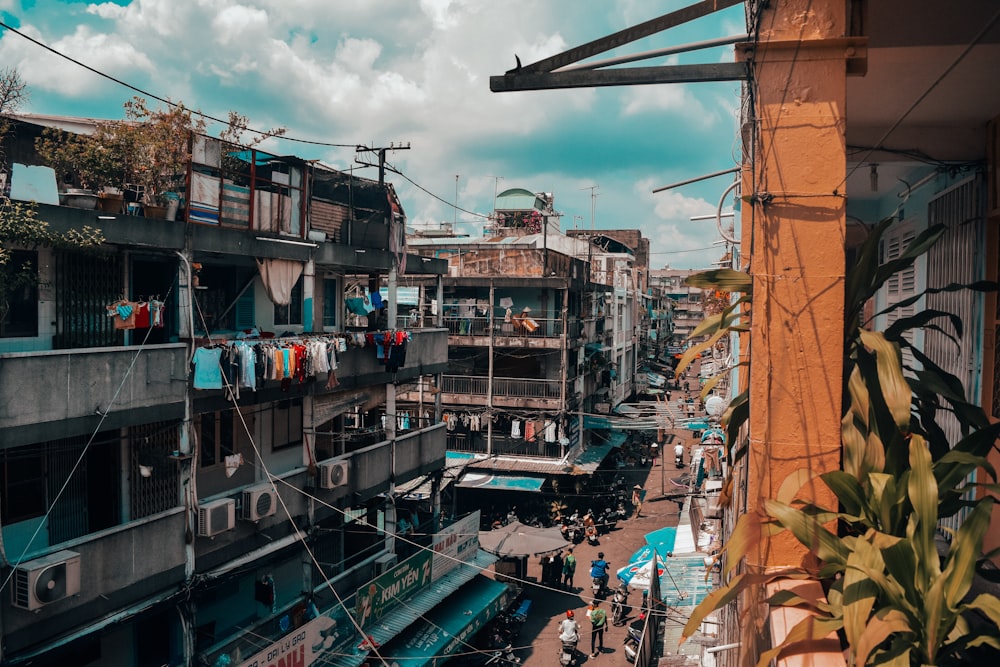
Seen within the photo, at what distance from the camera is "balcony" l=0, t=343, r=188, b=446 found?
32.5 feet

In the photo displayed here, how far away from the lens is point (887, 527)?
11.5 feet

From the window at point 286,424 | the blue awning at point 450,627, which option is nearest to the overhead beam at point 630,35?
the window at point 286,424

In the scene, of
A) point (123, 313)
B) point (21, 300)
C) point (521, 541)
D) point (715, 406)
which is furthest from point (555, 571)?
point (21, 300)

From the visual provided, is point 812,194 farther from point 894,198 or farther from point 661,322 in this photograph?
point 661,322

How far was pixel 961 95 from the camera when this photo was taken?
19.7 feet

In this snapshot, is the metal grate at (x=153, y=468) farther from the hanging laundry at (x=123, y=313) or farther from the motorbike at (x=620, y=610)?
the motorbike at (x=620, y=610)

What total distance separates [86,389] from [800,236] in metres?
10.6

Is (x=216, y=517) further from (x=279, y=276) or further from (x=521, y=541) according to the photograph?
(x=521, y=541)

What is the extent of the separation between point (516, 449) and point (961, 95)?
27958 mm

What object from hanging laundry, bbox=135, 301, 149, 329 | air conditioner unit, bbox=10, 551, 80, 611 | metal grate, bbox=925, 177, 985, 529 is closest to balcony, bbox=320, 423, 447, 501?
hanging laundry, bbox=135, 301, 149, 329

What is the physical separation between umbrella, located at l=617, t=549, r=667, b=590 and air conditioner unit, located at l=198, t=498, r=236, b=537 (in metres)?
10.7

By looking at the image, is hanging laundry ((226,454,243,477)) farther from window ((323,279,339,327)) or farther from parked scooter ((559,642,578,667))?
parked scooter ((559,642,578,667))

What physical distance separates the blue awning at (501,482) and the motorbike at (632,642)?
32.7ft

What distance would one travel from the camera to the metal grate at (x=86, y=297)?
11.8m
